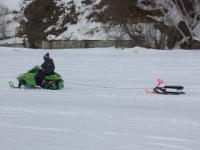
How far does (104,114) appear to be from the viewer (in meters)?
12.5

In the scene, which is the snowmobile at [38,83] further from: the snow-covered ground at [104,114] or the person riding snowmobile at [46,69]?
the snow-covered ground at [104,114]

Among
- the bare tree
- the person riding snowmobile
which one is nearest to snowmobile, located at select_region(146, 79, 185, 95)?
the person riding snowmobile

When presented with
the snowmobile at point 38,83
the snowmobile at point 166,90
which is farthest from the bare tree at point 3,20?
the snowmobile at point 166,90

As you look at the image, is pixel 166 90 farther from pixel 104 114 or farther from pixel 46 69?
pixel 104 114

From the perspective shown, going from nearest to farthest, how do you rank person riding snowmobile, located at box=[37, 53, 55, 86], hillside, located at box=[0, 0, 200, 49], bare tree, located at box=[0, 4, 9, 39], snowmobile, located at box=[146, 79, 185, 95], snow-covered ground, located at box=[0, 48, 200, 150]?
snow-covered ground, located at box=[0, 48, 200, 150], snowmobile, located at box=[146, 79, 185, 95], person riding snowmobile, located at box=[37, 53, 55, 86], hillside, located at box=[0, 0, 200, 49], bare tree, located at box=[0, 4, 9, 39]

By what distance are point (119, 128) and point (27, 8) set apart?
4427 centimetres

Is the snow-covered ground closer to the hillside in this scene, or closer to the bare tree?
the hillside

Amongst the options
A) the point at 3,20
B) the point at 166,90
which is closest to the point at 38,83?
the point at 166,90

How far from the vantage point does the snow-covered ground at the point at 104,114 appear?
31.2 ft

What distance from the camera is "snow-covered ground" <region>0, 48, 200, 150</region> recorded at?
31.2 ft

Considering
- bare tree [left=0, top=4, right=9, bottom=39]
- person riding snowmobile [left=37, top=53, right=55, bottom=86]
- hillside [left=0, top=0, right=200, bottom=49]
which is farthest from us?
bare tree [left=0, top=4, right=9, bottom=39]

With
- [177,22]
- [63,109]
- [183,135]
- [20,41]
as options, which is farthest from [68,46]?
[183,135]

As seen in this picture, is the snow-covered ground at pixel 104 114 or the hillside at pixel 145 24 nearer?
the snow-covered ground at pixel 104 114

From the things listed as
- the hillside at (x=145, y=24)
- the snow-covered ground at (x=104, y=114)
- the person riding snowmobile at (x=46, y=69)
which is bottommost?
the snow-covered ground at (x=104, y=114)
